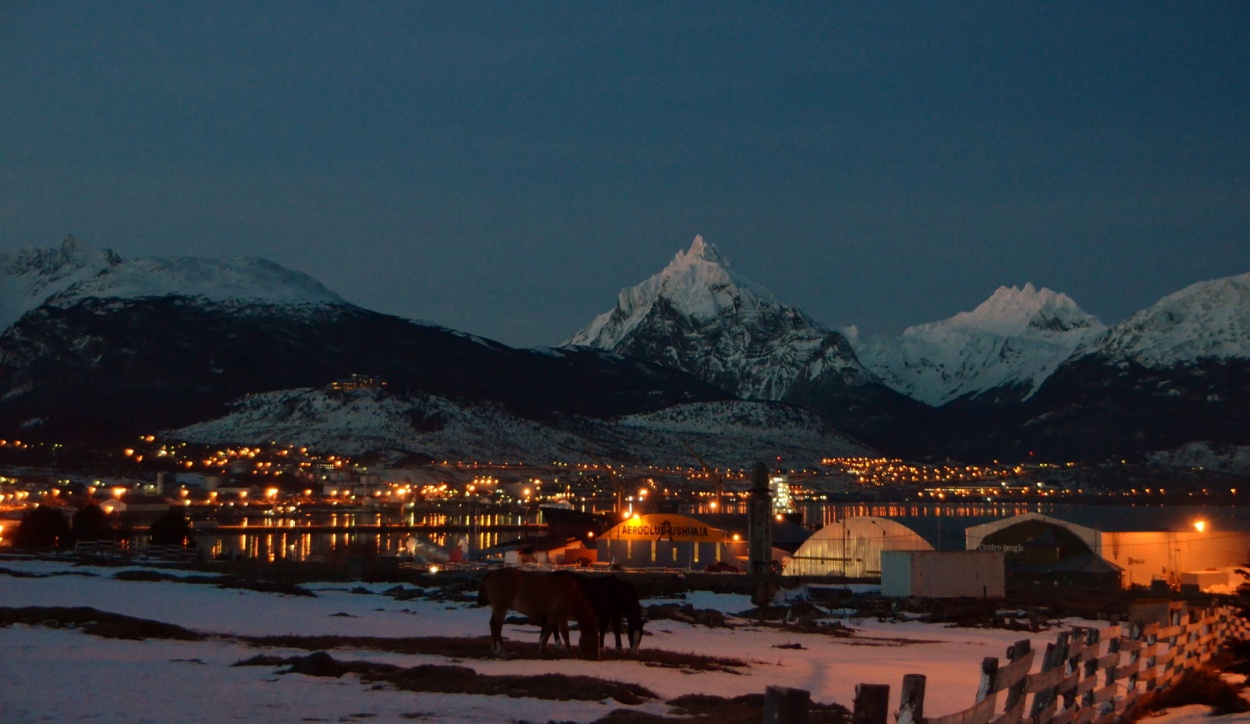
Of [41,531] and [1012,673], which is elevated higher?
[1012,673]

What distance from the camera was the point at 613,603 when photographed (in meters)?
20.4

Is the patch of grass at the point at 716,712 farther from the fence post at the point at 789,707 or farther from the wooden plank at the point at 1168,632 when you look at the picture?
the fence post at the point at 789,707

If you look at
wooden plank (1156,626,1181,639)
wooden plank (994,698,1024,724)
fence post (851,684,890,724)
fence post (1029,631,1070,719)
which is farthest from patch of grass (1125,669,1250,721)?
fence post (851,684,890,724)

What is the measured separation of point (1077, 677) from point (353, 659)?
385 inches

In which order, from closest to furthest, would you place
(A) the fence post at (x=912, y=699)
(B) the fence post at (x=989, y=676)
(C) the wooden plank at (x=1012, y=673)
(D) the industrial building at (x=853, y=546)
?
(A) the fence post at (x=912, y=699) < (B) the fence post at (x=989, y=676) < (C) the wooden plank at (x=1012, y=673) < (D) the industrial building at (x=853, y=546)

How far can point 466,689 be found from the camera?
49.9 feet

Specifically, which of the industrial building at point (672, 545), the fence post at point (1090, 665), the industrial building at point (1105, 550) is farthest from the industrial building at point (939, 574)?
the fence post at point (1090, 665)

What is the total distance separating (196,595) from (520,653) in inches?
644

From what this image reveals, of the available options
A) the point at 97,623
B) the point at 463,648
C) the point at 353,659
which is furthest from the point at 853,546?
the point at 353,659

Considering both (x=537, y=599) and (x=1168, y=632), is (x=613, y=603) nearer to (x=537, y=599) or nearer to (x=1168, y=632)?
(x=537, y=599)

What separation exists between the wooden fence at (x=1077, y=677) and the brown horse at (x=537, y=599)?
5.76m

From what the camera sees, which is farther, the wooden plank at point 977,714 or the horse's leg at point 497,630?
the horse's leg at point 497,630

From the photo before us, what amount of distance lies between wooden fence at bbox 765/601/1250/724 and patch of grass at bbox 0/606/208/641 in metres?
12.0

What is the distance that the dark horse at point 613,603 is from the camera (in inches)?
Result: 787
